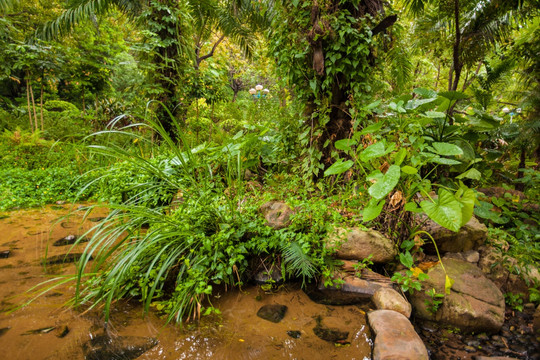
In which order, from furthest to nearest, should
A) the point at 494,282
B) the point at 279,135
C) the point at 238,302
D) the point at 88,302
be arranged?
the point at 279,135, the point at 494,282, the point at 238,302, the point at 88,302

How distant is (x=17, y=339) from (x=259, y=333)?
122 cm

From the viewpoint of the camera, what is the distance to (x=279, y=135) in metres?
3.15

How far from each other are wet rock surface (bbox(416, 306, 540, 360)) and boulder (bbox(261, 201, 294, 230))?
1.10 meters

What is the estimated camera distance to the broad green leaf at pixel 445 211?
1427 mm

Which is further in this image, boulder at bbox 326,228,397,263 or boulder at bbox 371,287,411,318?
boulder at bbox 326,228,397,263

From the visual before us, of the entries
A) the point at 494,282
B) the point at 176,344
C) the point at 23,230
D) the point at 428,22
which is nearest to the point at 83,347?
the point at 176,344

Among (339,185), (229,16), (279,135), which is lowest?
(339,185)

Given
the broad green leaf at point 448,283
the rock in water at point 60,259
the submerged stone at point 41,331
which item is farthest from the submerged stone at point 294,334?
the rock in water at point 60,259

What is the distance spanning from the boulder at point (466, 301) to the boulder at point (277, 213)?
1.01 meters

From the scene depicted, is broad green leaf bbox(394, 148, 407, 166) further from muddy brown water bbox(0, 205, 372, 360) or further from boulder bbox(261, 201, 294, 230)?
muddy brown water bbox(0, 205, 372, 360)

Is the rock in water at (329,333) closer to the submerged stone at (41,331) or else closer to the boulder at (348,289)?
the boulder at (348,289)

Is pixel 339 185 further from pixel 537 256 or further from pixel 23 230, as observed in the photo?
pixel 23 230

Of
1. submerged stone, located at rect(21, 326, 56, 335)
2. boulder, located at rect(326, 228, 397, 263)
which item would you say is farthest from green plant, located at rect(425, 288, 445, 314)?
submerged stone, located at rect(21, 326, 56, 335)

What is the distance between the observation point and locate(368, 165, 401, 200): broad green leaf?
152 cm
